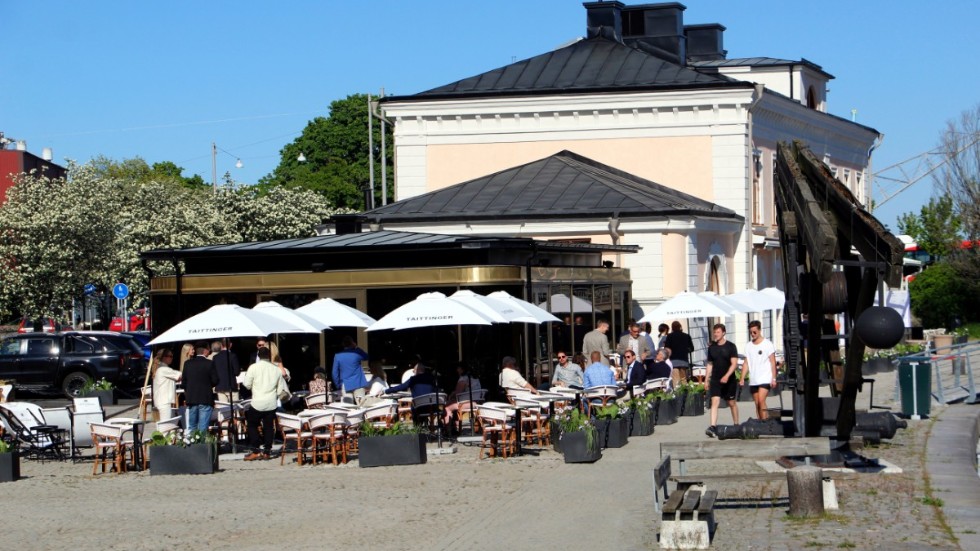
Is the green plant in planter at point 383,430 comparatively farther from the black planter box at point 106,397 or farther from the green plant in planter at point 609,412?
the black planter box at point 106,397

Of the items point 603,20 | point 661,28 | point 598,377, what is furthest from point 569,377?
point 661,28

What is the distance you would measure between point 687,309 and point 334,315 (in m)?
8.14

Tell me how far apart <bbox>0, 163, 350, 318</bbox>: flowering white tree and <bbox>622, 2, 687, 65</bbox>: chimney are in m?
16.1

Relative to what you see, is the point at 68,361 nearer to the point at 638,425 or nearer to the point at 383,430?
the point at 638,425

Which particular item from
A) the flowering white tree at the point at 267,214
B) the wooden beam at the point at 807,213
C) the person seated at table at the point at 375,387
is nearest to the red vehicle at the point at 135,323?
the flowering white tree at the point at 267,214

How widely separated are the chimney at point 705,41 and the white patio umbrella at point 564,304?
2977 centimetres

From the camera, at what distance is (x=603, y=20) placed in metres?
51.8

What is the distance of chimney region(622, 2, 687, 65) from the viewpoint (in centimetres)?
5416

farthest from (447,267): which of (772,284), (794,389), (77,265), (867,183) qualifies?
(867,183)

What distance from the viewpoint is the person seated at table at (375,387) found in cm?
2289

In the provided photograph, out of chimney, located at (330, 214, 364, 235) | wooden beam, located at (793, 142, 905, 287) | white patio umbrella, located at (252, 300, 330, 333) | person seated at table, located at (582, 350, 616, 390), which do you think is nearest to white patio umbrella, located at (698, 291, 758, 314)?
person seated at table, located at (582, 350, 616, 390)

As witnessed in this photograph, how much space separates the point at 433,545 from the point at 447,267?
52.0ft

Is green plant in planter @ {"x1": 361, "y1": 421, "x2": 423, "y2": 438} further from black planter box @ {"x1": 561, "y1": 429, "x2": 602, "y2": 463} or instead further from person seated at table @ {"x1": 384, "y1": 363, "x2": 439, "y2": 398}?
person seated at table @ {"x1": 384, "y1": 363, "x2": 439, "y2": 398}

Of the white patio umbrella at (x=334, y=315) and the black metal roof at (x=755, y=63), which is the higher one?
the black metal roof at (x=755, y=63)
